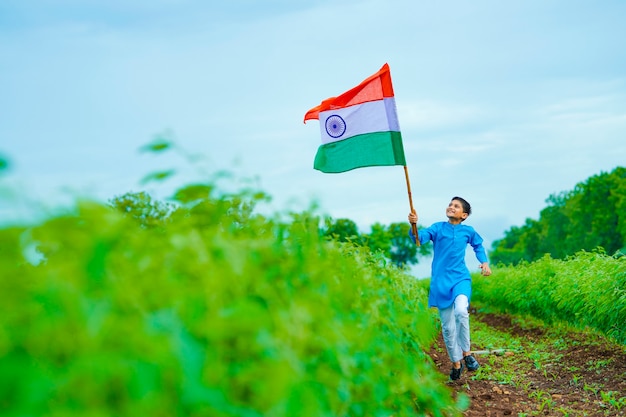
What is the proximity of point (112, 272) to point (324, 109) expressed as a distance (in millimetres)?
5825

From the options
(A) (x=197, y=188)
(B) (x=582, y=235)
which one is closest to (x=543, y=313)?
(A) (x=197, y=188)

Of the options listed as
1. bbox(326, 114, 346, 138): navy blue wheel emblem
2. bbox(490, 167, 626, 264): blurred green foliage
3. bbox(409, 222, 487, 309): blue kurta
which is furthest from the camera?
bbox(490, 167, 626, 264): blurred green foliage

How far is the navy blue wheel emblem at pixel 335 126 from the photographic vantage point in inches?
303

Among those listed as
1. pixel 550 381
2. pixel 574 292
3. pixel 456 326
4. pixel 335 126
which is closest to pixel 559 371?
pixel 550 381

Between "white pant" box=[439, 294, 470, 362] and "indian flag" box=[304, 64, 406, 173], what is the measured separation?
5.42 feet

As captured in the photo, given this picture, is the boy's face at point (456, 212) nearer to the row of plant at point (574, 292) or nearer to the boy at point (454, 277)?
the boy at point (454, 277)

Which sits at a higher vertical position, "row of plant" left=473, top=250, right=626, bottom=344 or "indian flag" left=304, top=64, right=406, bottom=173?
"indian flag" left=304, top=64, right=406, bottom=173

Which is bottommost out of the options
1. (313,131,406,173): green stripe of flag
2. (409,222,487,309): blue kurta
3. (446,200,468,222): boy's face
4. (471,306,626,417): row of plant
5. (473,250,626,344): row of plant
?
(471,306,626,417): row of plant

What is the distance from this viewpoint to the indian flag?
7512 millimetres

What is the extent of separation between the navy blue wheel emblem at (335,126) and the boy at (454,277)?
52.6 inches

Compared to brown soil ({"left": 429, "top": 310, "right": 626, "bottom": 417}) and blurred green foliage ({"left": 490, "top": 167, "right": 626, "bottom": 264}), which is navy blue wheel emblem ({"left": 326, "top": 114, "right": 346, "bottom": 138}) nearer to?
brown soil ({"left": 429, "top": 310, "right": 626, "bottom": 417})

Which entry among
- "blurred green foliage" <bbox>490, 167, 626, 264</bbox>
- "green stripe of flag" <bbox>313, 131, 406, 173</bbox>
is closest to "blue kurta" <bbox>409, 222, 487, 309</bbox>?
"green stripe of flag" <bbox>313, 131, 406, 173</bbox>

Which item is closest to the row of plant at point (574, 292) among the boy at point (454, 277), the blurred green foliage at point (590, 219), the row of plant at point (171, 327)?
the boy at point (454, 277)

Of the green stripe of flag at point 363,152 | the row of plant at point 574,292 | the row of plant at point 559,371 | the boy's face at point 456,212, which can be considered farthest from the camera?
the row of plant at point 574,292
